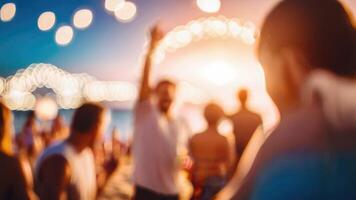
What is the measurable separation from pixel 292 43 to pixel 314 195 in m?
0.22

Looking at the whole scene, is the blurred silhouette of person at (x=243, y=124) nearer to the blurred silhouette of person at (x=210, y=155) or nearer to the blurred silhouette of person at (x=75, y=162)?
the blurred silhouette of person at (x=210, y=155)

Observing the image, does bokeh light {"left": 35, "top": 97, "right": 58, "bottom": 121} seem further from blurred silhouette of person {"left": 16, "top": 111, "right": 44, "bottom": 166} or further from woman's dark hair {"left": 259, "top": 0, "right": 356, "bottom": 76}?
woman's dark hair {"left": 259, "top": 0, "right": 356, "bottom": 76}

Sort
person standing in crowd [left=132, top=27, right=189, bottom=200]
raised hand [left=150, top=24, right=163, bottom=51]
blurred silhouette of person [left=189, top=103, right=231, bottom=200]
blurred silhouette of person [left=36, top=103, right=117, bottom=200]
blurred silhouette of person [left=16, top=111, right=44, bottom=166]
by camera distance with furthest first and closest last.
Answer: blurred silhouette of person [left=16, top=111, right=44, bottom=166]
blurred silhouette of person [left=189, top=103, right=231, bottom=200]
person standing in crowd [left=132, top=27, right=189, bottom=200]
raised hand [left=150, top=24, right=163, bottom=51]
blurred silhouette of person [left=36, top=103, right=117, bottom=200]

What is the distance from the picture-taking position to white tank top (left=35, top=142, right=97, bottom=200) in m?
2.03

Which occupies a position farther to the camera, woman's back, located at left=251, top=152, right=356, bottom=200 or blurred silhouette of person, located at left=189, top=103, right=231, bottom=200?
blurred silhouette of person, located at left=189, top=103, right=231, bottom=200

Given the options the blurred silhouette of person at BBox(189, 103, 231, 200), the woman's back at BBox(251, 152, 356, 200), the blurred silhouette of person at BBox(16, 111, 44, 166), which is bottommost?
the blurred silhouette of person at BBox(16, 111, 44, 166)

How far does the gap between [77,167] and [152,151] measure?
47.3 inches

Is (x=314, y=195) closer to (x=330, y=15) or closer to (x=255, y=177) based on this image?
(x=255, y=177)

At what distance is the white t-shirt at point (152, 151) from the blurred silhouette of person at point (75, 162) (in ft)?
2.70

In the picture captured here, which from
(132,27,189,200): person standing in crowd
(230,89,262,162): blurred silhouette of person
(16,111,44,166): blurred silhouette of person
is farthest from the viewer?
(16,111,44,166): blurred silhouette of person

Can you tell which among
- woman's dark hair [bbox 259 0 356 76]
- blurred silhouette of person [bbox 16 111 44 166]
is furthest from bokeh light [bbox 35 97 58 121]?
woman's dark hair [bbox 259 0 356 76]

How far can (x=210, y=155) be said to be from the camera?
4.02 meters

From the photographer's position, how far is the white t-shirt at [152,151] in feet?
10.7

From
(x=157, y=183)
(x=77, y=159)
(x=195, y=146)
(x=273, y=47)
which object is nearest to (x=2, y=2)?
(x=195, y=146)
